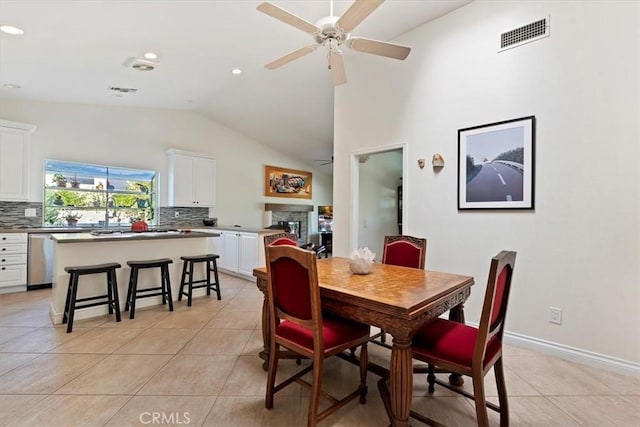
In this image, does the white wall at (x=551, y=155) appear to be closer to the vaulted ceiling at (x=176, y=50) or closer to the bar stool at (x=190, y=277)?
the vaulted ceiling at (x=176, y=50)

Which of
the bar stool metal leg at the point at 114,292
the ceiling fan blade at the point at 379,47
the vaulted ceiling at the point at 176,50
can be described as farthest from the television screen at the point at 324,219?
the ceiling fan blade at the point at 379,47

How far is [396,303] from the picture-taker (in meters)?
1.53

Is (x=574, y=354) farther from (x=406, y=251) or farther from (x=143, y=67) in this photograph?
(x=143, y=67)

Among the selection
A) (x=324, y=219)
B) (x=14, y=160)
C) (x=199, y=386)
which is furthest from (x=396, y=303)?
(x=324, y=219)

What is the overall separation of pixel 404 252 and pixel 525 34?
2244mm

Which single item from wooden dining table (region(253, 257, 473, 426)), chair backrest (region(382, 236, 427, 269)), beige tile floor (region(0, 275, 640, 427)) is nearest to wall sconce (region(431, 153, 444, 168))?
chair backrest (region(382, 236, 427, 269))

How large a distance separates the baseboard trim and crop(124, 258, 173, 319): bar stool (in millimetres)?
3721

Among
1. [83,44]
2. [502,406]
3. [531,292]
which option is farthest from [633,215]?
[83,44]

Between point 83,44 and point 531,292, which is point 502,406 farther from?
point 83,44

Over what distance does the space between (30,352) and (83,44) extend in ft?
10.3

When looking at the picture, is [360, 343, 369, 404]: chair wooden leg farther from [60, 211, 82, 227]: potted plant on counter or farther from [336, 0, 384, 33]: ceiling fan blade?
[60, 211, 82, 227]: potted plant on counter

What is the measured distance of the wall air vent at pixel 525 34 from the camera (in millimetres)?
2676

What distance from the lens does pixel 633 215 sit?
2314 mm

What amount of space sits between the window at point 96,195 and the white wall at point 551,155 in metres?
5.22
